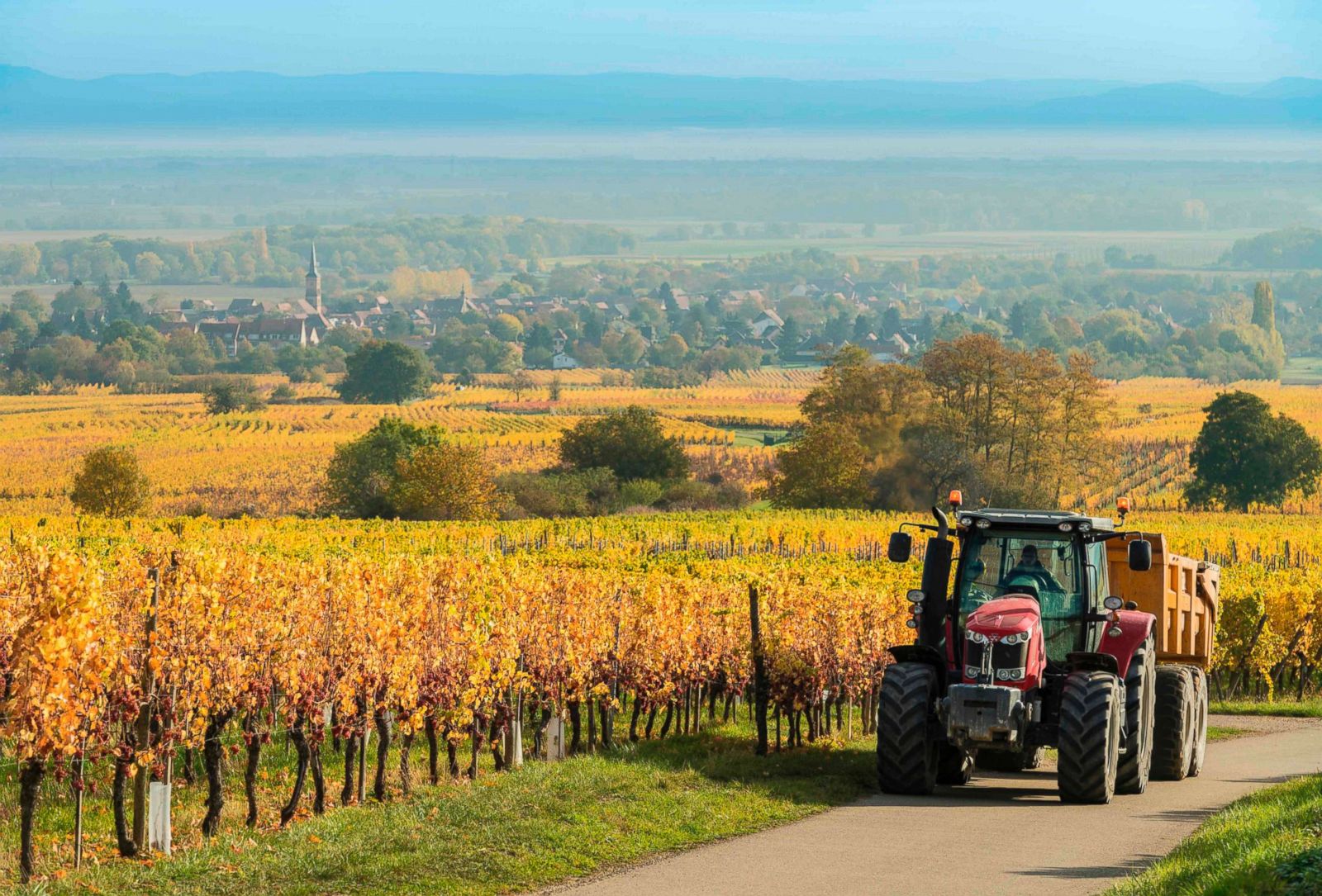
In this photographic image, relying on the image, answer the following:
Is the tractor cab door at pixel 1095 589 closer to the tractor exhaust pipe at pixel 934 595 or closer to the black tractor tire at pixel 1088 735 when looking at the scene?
the black tractor tire at pixel 1088 735

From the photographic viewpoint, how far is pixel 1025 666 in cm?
1742

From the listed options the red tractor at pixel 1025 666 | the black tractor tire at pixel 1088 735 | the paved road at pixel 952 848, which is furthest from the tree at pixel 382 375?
the black tractor tire at pixel 1088 735

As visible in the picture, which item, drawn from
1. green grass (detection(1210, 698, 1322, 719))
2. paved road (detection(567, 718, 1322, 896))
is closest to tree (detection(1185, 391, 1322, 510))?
green grass (detection(1210, 698, 1322, 719))

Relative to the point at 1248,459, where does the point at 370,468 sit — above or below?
above

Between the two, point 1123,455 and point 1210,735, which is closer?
point 1210,735

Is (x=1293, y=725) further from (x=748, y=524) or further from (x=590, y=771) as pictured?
(x=748, y=524)

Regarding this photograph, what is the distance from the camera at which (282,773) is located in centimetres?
2084

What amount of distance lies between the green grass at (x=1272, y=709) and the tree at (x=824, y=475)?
51.2 meters

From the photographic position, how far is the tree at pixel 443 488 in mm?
77188

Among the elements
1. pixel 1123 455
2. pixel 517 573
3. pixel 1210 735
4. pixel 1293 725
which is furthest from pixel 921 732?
pixel 1123 455

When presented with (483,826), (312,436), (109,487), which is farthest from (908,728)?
(312,436)

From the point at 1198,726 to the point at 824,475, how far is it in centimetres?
6364

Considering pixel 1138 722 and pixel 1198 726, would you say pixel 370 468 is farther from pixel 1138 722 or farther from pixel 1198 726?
pixel 1138 722

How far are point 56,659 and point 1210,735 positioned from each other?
1964 centimetres
